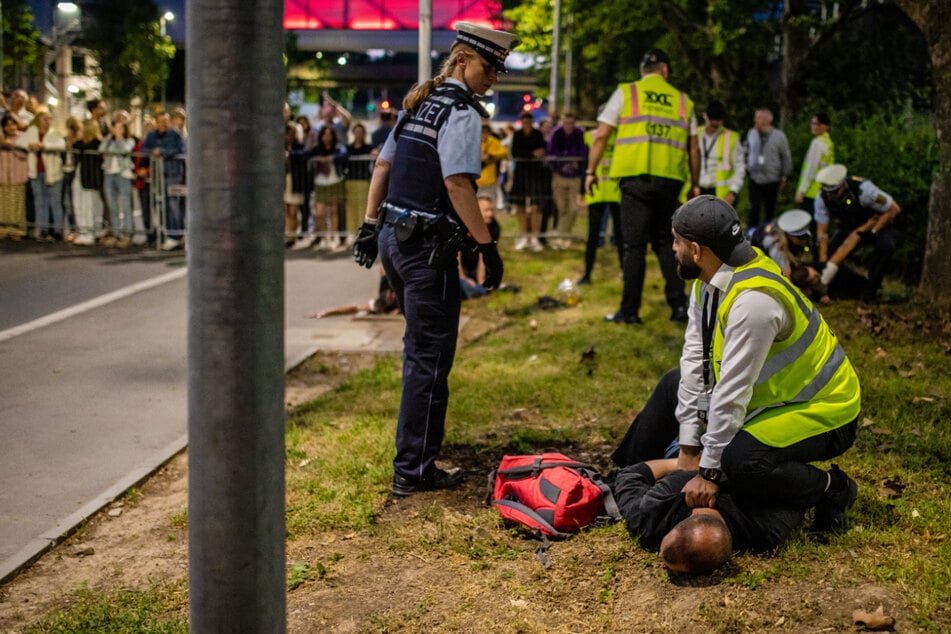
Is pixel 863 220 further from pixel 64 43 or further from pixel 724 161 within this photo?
pixel 64 43

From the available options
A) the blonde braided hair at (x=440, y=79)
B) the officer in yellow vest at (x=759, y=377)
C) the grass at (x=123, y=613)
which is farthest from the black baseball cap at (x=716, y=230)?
the grass at (x=123, y=613)

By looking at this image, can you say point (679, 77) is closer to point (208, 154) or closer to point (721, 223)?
point (721, 223)

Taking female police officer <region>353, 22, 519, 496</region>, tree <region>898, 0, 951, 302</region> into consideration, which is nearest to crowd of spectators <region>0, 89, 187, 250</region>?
tree <region>898, 0, 951, 302</region>

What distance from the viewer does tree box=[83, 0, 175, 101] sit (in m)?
57.9

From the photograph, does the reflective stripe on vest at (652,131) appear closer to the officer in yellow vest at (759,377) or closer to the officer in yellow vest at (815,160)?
the officer in yellow vest at (815,160)

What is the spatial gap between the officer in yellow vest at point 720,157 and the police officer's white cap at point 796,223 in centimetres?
205

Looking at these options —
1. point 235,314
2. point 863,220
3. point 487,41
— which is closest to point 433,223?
point 487,41

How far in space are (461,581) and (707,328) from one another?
144cm

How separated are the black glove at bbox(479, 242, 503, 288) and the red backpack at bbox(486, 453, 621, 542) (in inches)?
35.6

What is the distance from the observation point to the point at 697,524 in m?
4.39

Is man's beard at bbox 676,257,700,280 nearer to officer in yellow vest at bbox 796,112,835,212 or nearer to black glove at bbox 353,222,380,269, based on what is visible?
black glove at bbox 353,222,380,269

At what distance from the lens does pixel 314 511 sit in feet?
18.0

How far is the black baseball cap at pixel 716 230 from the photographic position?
4.51 metres

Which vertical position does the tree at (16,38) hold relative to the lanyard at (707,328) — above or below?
above
